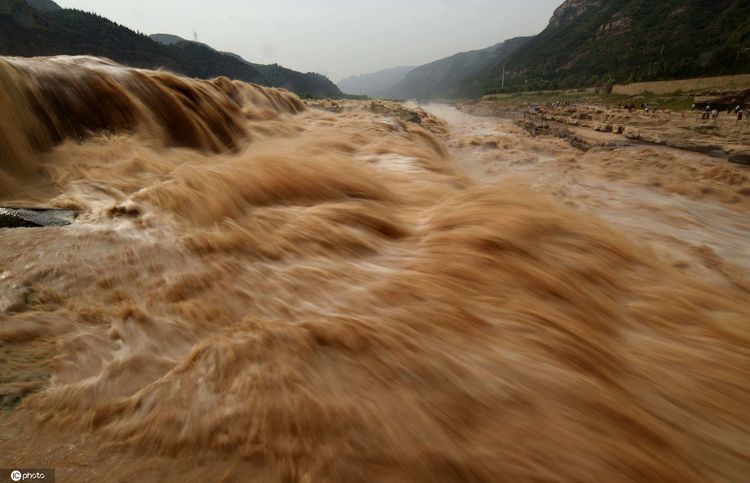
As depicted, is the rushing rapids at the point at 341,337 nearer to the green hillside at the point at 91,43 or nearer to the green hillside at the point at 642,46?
the green hillside at the point at 642,46

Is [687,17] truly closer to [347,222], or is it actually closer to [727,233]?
[727,233]

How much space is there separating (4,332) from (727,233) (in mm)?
7398

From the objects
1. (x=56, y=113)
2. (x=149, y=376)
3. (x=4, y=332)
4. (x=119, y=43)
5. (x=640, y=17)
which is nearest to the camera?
(x=149, y=376)

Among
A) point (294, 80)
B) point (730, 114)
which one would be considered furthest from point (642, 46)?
point (294, 80)

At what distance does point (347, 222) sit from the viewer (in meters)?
3.40

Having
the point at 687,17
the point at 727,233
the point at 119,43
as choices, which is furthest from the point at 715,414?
the point at 687,17

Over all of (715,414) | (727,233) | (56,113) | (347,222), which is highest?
(56,113)

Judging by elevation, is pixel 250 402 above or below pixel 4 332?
below

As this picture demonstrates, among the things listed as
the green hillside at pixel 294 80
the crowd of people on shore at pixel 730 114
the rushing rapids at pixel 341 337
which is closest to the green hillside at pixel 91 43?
the green hillside at pixel 294 80

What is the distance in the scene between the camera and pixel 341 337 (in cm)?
188

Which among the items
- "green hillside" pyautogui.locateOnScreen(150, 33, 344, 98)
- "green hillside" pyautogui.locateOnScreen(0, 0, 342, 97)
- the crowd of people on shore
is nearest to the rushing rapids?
the crowd of people on shore

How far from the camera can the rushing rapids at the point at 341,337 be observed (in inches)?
51.7

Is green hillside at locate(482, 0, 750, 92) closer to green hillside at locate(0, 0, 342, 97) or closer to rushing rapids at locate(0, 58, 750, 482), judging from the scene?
rushing rapids at locate(0, 58, 750, 482)

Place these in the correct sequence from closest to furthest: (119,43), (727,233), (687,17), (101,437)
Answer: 1. (101,437)
2. (727,233)
3. (119,43)
4. (687,17)
